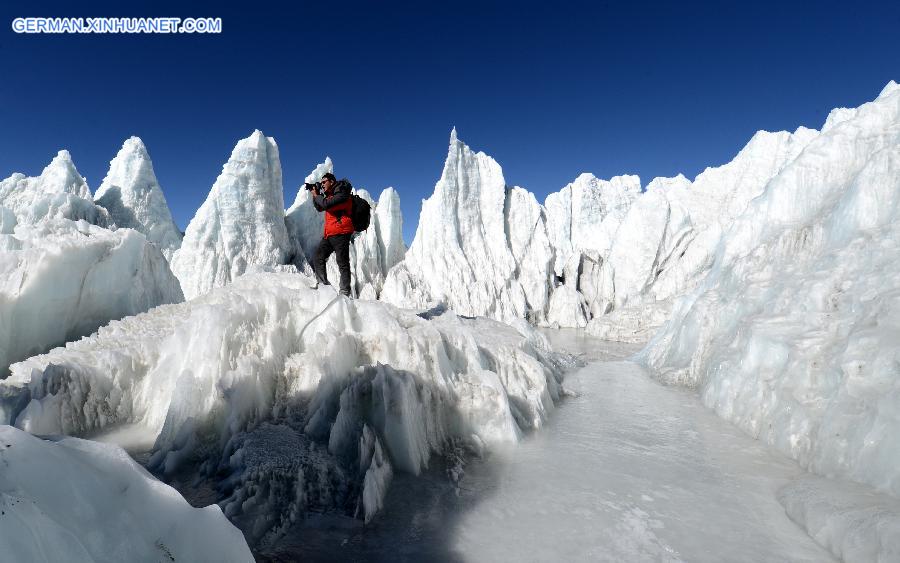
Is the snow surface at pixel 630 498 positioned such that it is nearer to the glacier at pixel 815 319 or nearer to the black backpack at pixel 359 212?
the glacier at pixel 815 319

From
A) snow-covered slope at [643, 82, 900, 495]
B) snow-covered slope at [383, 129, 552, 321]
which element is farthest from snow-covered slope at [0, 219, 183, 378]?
snow-covered slope at [383, 129, 552, 321]

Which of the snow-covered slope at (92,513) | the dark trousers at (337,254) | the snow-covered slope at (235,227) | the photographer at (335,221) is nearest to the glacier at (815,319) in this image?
the snow-covered slope at (92,513)

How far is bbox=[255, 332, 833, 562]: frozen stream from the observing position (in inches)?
130

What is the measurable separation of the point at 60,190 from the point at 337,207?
41259 millimetres

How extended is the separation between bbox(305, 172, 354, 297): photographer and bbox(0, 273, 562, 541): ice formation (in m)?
0.74

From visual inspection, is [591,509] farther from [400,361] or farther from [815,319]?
[815,319]

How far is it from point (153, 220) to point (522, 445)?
4415 cm

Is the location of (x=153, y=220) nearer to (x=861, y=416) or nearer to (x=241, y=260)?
(x=241, y=260)

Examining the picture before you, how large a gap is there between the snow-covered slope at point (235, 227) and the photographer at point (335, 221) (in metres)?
28.3

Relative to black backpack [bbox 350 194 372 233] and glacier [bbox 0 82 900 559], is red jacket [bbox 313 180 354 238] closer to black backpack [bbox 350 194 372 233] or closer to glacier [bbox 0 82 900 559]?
black backpack [bbox 350 194 372 233]

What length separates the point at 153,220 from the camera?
3888 cm

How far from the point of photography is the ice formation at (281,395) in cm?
415

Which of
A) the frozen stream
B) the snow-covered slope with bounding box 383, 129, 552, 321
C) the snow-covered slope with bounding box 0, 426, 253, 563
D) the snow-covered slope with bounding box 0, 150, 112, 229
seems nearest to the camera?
the snow-covered slope with bounding box 0, 426, 253, 563

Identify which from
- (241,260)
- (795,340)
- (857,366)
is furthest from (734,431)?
(241,260)
